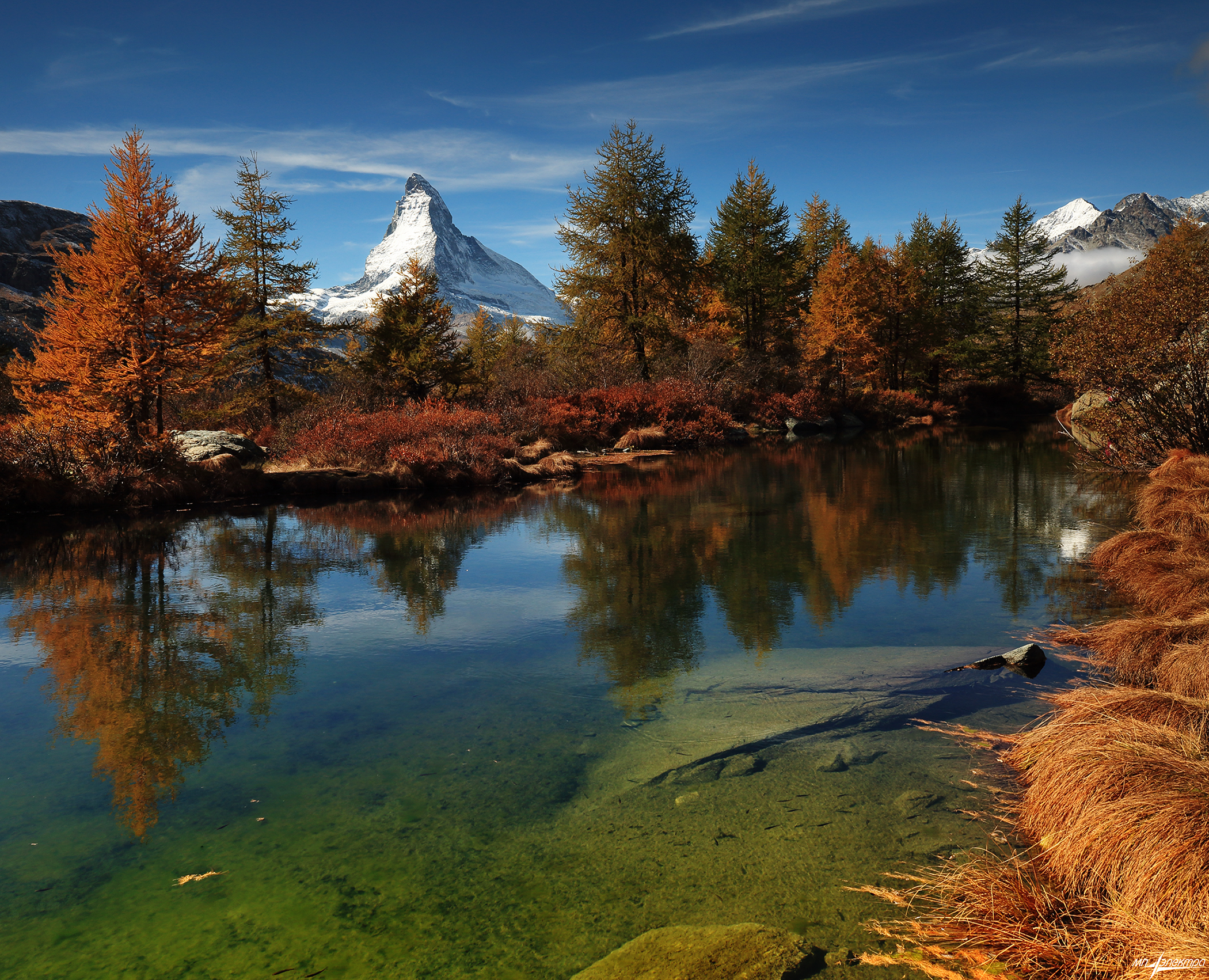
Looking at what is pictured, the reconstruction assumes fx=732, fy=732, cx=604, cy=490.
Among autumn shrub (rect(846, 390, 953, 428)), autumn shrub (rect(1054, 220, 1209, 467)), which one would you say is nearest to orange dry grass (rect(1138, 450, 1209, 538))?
autumn shrub (rect(1054, 220, 1209, 467))

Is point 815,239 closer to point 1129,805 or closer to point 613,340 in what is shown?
point 613,340

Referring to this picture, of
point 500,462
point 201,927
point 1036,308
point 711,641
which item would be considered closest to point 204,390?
point 500,462

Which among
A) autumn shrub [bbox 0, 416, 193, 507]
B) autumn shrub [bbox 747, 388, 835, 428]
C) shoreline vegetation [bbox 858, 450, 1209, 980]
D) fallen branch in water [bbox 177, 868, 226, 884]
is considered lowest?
fallen branch in water [bbox 177, 868, 226, 884]

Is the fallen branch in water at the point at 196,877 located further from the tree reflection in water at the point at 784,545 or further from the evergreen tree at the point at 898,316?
the evergreen tree at the point at 898,316

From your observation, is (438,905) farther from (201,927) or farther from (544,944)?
(201,927)

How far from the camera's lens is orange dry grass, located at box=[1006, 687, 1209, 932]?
277 centimetres

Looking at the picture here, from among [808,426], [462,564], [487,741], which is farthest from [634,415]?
[487,741]

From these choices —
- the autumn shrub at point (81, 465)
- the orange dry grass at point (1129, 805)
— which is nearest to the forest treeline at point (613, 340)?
the autumn shrub at point (81, 465)

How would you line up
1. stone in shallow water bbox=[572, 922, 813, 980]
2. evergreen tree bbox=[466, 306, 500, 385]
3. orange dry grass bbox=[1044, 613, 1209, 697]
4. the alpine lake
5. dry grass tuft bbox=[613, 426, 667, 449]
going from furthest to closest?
evergreen tree bbox=[466, 306, 500, 385]
dry grass tuft bbox=[613, 426, 667, 449]
orange dry grass bbox=[1044, 613, 1209, 697]
the alpine lake
stone in shallow water bbox=[572, 922, 813, 980]

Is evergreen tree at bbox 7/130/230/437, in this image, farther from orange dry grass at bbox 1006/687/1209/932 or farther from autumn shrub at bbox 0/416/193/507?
orange dry grass at bbox 1006/687/1209/932

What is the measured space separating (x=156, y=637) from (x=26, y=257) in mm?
74946

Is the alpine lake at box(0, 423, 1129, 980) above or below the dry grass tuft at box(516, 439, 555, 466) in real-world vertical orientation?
below

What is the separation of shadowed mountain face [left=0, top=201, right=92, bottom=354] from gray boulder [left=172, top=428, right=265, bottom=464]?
1788 cm

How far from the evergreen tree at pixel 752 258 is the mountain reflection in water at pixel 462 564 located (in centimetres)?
2511
